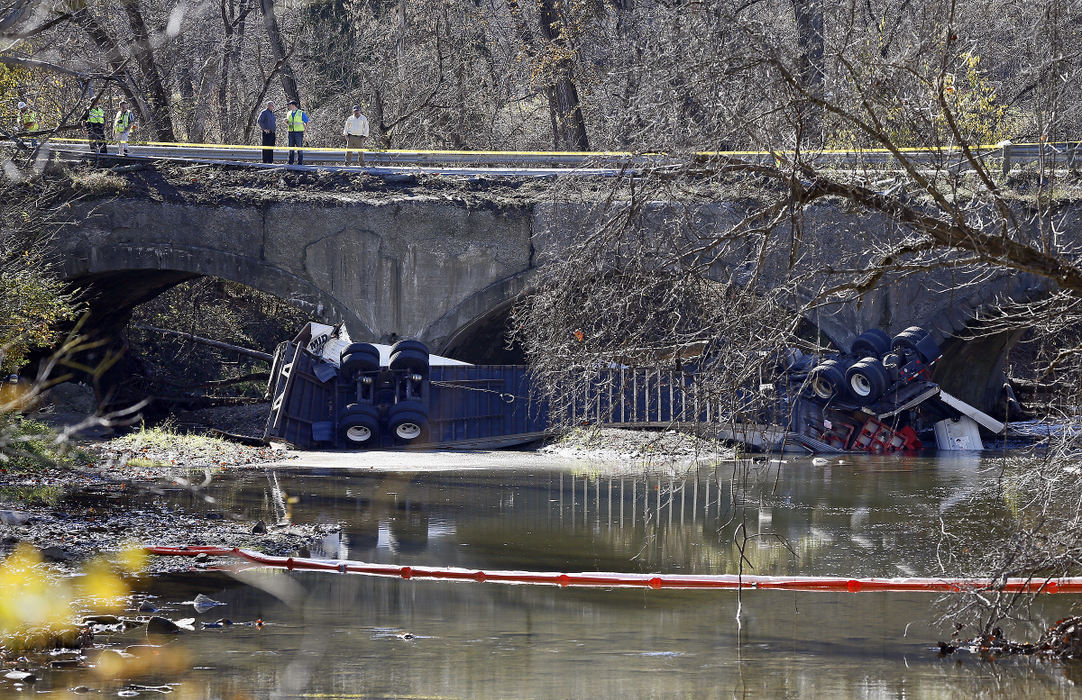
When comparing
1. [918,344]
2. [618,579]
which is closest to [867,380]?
[918,344]

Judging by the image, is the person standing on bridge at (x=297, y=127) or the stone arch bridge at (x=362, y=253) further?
the person standing on bridge at (x=297, y=127)

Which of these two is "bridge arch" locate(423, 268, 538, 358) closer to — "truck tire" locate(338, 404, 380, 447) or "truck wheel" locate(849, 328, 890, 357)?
"truck tire" locate(338, 404, 380, 447)

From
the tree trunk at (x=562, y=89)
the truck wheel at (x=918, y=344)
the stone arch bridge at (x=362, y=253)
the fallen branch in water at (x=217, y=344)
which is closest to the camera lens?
the truck wheel at (x=918, y=344)

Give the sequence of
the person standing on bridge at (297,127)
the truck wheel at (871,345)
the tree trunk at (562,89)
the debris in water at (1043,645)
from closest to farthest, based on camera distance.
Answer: the debris in water at (1043,645) → the truck wheel at (871,345) → the person standing on bridge at (297,127) → the tree trunk at (562,89)

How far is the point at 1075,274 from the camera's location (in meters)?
6.65

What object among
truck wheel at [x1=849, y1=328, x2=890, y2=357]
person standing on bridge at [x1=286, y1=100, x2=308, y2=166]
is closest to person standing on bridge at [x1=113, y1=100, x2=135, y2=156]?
person standing on bridge at [x1=286, y1=100, x2=308, y2=166]

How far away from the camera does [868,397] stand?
2033 cm

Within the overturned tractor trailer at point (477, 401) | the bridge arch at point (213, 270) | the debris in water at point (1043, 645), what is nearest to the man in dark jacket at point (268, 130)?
the bridge arch at point (213, 270)

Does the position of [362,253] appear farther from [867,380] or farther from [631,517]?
[631,517]

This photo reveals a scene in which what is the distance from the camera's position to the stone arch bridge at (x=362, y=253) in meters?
24.5

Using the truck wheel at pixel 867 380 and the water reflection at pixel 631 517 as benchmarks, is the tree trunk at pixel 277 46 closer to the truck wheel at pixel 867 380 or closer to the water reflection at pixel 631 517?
the truck wheel at pixel 867 380

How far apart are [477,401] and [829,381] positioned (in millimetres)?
5908

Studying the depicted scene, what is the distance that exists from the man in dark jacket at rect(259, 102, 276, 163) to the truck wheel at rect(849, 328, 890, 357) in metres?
13.0

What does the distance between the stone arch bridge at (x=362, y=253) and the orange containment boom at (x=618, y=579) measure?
14.7 metres
